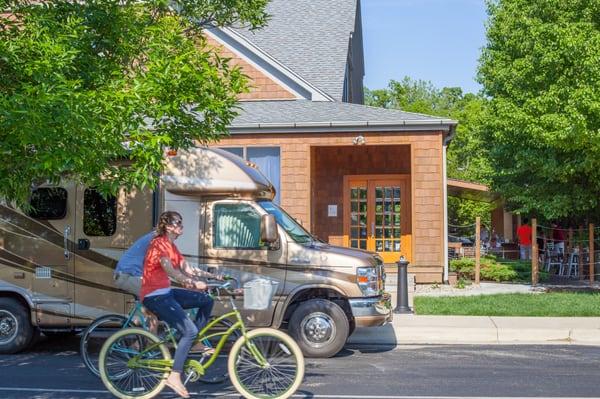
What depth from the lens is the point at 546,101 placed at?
16.1 metres

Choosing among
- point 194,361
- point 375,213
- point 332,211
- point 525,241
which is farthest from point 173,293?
point 525,241

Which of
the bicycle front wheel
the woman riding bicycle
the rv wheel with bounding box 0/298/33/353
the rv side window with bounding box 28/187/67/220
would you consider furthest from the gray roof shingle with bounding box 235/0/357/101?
the bicycle front wheel

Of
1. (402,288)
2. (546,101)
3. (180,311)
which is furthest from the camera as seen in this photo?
(546,101)

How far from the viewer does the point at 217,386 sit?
8.47m

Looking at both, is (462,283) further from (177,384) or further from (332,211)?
(177,384)

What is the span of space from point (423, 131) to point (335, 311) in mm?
8501

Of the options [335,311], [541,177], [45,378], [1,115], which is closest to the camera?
[1,115]

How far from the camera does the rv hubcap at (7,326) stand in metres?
11.0

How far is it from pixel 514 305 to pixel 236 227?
6.61m

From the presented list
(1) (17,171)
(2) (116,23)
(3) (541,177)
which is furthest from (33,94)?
(3) (541,177)

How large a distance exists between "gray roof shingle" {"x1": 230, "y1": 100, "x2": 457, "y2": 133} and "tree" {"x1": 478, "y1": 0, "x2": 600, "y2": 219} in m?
2.04

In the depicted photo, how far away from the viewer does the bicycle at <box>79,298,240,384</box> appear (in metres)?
7.98

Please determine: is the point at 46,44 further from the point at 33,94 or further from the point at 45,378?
the point at 45,378

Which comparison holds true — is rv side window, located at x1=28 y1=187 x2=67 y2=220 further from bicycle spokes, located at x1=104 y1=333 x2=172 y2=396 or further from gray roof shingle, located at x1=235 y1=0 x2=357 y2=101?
gray roof shingle, located at x1=235 y1=0 x2=357 y2=101
